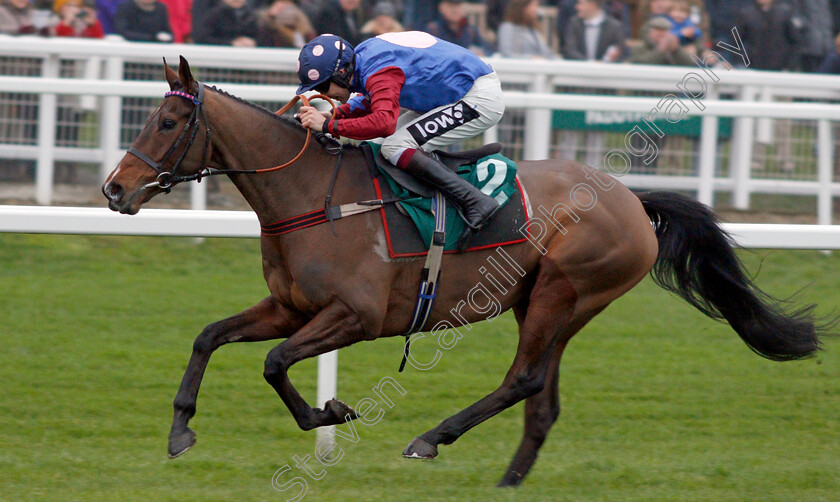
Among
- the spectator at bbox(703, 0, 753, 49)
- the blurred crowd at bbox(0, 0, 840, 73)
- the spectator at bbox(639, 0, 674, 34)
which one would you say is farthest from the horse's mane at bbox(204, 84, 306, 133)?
the spectator at bbox(703, 0, 753, 49)

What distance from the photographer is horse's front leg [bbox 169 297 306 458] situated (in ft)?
12.7

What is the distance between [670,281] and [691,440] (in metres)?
0.73

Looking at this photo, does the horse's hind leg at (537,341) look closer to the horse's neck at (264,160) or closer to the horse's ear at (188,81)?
the horse's neck at (264,160)

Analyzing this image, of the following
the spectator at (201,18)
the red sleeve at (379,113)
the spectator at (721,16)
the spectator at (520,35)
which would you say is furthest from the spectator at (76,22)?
the spectator at (721,16)

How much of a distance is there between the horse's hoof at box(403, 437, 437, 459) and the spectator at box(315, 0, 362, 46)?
5441mm

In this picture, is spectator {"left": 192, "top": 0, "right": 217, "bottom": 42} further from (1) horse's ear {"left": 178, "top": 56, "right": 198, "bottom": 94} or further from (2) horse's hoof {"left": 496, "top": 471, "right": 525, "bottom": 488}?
(2) horse's hoof {"left": 496, "top": 471, "right": 525, "bottom": 488}

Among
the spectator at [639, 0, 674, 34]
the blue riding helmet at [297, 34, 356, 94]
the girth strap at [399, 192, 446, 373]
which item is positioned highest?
the blue riding helmet at [297, 34, 356, 94]

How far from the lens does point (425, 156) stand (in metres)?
3.99

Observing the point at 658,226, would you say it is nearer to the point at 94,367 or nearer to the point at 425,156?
the point at 425,156

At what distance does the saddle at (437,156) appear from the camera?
4031 mm

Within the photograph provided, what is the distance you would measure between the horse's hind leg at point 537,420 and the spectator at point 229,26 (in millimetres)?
5102

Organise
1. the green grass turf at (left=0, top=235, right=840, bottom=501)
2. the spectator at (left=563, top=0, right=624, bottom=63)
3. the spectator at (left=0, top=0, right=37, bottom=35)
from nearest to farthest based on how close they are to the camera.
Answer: the green grass turf at (left=0, top=235, right=840, bottom=501) < the spectator at (left=0, top=0, right=37, bottom=35) < the spectator at (left=563, top=0, right=624, bottom=63)

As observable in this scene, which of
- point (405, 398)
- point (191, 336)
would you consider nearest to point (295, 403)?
point (405, 398)

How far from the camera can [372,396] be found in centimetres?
521
